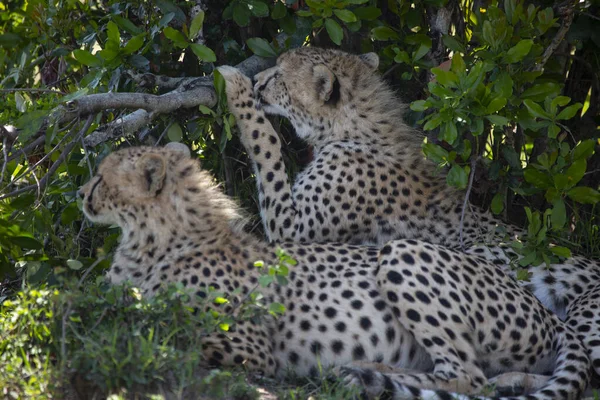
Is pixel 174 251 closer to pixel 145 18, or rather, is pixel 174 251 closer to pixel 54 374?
pixel 54 374

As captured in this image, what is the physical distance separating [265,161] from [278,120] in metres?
0.65

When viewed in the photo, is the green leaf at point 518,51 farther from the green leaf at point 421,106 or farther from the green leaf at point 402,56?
the green leaf at point 402,56

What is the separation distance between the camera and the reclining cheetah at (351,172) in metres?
4.91

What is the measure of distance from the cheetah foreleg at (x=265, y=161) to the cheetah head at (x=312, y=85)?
0.15 m

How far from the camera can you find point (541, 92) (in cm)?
444

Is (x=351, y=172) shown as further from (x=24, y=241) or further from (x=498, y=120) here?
(x=24, y=241)

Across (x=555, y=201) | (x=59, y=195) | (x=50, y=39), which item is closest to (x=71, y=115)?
(x=59, y=195)

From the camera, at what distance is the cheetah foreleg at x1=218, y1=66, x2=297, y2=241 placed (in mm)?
5098

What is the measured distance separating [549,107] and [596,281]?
981 mm

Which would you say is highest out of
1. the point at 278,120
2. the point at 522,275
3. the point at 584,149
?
the point at 278,120

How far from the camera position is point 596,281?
15.2 ft

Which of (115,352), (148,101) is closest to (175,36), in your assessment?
(148,101)

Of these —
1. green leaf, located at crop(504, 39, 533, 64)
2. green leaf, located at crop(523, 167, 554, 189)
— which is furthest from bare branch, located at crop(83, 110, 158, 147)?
green leaf, located at crop(523, 167, 554, 189)

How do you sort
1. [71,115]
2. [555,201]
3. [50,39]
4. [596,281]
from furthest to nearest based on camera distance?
[50,39] → [596,281] → [555,201] → [71,115]
